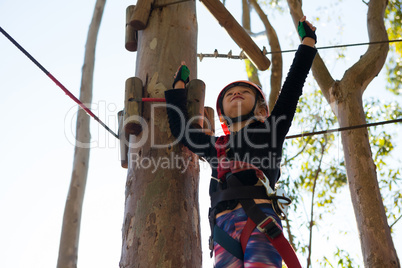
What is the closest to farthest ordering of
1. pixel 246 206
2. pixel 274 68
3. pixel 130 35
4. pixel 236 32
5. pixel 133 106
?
pixel 246 206, pixel 133 106, pixel 130 35, pixel 236 32, pixel 274 68

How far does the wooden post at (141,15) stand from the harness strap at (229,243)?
1340 mm

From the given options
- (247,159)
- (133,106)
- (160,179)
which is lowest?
(160,179)

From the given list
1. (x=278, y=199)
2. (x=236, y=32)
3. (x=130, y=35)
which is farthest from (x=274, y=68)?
(x=278, y=199)

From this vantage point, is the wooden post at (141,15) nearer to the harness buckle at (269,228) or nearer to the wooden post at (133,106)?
the wooden post at (133,106)

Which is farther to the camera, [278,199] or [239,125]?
[239,125]

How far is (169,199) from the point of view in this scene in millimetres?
2000

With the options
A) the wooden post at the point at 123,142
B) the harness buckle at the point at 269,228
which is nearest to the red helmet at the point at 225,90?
the wooden post at the point at 123,142

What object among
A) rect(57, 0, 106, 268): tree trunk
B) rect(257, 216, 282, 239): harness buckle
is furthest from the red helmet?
rect(57, 0, 106, 268): tree trunk

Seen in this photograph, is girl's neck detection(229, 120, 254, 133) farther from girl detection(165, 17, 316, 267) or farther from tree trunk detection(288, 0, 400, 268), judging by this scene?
tree trunk detection(288, 0, 400, 268)

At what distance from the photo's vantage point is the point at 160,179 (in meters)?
2.06

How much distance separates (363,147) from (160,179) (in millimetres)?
2866

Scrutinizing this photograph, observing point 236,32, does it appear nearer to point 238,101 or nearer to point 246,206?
point 238,101

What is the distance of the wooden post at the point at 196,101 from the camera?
2.35 meters

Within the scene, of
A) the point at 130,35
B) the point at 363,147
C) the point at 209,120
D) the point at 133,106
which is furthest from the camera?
the point at 363,147
